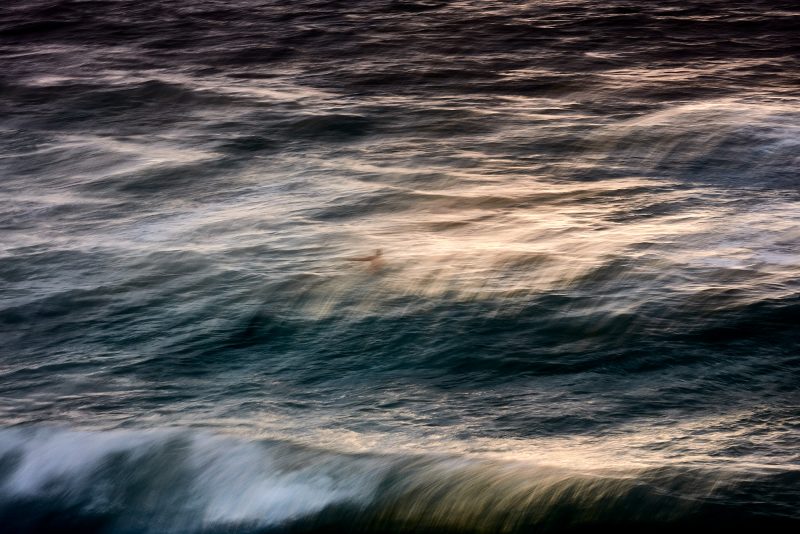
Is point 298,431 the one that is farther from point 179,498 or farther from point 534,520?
point 534,520

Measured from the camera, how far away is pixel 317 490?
3566mm

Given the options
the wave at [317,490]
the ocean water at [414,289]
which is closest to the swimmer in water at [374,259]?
the ocean water at [414,289]

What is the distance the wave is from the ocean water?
10mm

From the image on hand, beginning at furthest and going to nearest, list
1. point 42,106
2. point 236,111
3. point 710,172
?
point 42,106 → point 236,111 → point 710,172

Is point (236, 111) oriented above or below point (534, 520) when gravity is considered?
above

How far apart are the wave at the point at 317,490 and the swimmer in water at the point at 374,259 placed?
5.61ft

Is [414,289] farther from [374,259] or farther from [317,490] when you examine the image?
[317,490]

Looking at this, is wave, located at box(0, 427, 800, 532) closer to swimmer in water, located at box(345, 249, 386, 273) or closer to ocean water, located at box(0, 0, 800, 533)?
ocean water, located at box(0, 0, 800, 533)

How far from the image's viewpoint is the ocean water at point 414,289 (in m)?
3.58

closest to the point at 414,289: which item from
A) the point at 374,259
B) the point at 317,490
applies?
the point at 374,259

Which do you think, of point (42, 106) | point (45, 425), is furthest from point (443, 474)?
point (42, 106)

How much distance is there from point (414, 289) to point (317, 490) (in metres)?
1.71

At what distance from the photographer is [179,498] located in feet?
12.1

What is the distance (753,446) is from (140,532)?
2120 millimetres
